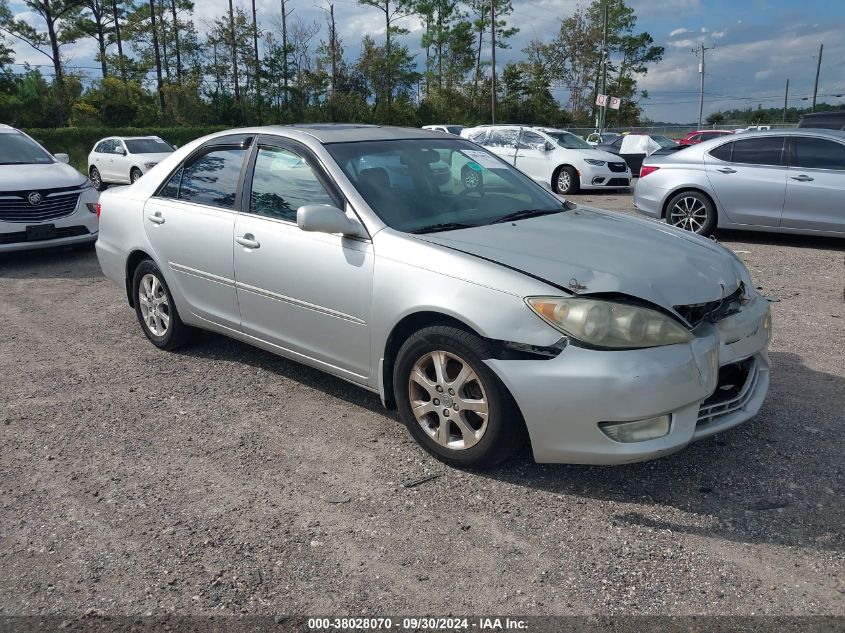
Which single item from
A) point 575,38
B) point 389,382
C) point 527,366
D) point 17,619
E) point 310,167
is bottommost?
point 17,619

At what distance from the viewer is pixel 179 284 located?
5016mm

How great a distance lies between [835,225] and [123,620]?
29.8ft

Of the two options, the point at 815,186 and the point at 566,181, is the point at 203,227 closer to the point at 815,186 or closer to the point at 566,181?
the point at 815,186

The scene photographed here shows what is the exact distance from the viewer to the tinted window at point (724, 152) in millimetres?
9664

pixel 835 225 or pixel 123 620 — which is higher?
pixel 835 225

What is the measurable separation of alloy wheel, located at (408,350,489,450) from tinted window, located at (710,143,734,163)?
7.69 m

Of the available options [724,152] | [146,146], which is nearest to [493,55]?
[146,146]

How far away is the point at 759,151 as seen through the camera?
9492 mm

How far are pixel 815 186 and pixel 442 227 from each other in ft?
23.1

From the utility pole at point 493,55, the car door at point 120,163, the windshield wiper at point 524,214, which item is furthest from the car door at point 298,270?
the utility pole at point 493,55

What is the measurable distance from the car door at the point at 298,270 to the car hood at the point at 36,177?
18.2 ft

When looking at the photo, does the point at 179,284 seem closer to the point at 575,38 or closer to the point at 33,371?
the point at 33,371

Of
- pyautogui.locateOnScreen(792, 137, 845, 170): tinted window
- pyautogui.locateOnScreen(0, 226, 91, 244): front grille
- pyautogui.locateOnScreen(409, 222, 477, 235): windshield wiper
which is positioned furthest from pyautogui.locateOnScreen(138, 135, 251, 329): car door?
pyautogui.locateOnScreen(792, 137, 845, 170): tinted window

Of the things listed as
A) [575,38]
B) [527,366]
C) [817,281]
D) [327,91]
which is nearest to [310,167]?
[527,366]
